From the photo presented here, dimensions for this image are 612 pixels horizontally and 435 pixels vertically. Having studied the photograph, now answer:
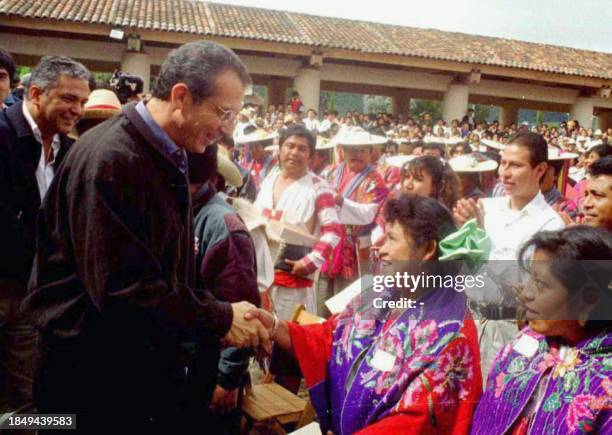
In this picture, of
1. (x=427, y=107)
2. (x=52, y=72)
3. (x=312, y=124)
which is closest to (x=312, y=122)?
(x=312, y=124)

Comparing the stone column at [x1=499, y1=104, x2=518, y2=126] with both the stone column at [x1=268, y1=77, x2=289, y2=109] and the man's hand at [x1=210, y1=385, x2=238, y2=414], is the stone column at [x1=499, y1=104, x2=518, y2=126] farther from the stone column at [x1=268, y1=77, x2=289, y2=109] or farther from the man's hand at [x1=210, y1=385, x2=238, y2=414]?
the man's hand at [x1=210, y1=385, x2=238, y2=414]

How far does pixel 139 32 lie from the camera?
16719 mm

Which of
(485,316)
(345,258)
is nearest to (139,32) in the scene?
(345,258)

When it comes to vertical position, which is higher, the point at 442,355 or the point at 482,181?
the point at 482,181

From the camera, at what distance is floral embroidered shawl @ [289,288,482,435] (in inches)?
73.9

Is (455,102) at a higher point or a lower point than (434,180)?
higher

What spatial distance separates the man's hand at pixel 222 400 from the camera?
2.45 meters

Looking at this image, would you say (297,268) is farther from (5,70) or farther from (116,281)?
(116,281)

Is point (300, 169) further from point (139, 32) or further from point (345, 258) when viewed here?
point (139, 32)

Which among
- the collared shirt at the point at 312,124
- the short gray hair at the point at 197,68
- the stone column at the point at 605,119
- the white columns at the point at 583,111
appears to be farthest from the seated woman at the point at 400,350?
the stone column at the point at 605,119

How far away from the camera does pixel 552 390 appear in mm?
1752

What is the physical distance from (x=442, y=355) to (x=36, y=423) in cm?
130

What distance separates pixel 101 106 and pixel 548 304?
9.10 ft

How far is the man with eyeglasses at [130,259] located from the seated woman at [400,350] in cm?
46
